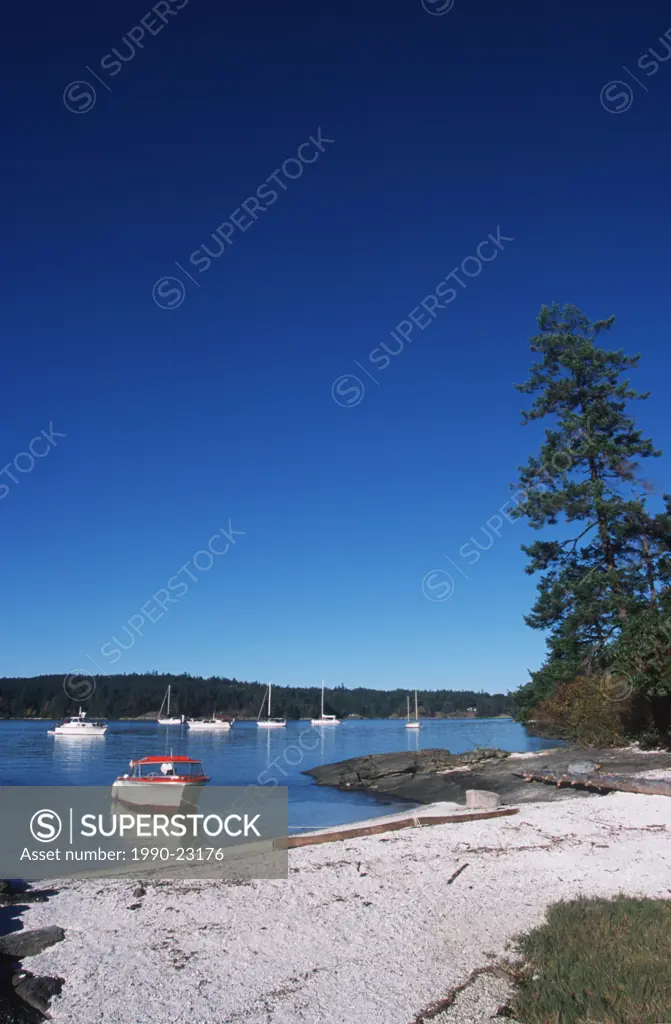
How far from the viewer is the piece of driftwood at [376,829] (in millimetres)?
13188

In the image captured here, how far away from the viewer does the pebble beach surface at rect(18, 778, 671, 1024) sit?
628 centimetres

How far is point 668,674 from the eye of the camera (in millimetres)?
24562

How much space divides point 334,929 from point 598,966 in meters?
3.13

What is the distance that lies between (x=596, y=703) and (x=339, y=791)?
15.2 meters

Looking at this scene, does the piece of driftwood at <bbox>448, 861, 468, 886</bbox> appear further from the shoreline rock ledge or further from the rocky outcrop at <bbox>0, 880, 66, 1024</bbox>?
the shoreline rock ledge

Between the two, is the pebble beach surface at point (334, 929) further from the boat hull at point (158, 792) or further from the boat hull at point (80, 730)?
the boat hull at point (80, 730)

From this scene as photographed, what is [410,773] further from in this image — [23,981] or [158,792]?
[23,981]

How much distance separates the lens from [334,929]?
8.12m

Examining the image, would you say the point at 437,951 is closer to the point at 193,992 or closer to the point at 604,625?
the point at 193,992

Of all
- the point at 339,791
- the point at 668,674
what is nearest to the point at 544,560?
the point at 668,674

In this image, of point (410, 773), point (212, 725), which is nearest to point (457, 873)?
point (410, 773)

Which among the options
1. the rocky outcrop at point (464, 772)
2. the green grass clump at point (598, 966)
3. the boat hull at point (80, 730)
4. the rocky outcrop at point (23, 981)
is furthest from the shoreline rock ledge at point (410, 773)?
the boat hull at point (80, 730)

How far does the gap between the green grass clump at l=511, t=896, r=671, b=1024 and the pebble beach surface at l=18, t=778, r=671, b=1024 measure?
0.43 m

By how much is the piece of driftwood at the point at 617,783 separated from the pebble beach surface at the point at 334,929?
4896 millimetres
